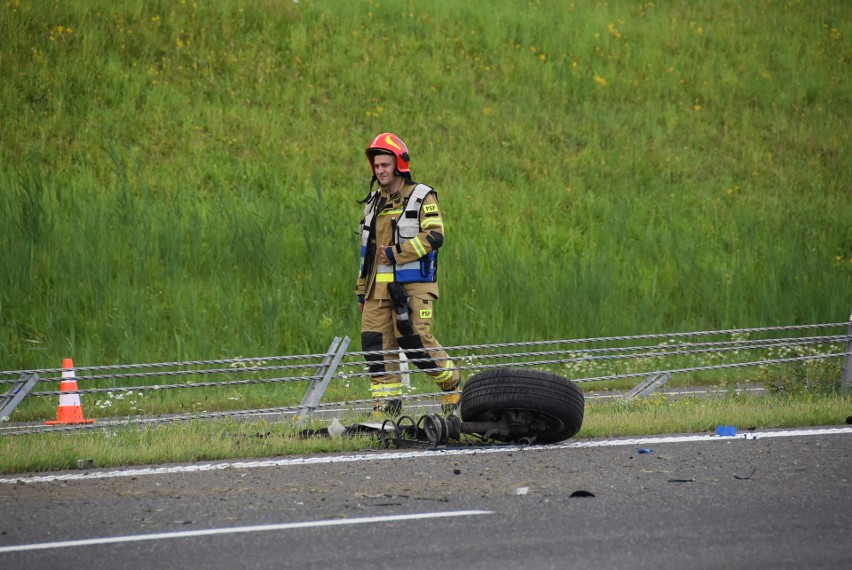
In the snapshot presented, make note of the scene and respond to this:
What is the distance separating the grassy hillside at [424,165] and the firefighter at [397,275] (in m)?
5.11

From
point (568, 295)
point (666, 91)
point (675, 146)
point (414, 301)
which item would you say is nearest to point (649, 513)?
point (414, 301)

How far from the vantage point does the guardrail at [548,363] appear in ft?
31.1

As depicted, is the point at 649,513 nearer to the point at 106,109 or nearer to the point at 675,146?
the point at 106,109

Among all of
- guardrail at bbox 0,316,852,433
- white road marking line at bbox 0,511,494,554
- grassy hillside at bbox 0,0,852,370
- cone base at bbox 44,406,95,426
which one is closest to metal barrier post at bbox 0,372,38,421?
guardrail at bbox 0,316,852,433

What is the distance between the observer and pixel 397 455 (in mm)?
7652

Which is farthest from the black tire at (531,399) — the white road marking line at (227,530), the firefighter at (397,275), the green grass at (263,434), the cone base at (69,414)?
the cone base at (69,414)

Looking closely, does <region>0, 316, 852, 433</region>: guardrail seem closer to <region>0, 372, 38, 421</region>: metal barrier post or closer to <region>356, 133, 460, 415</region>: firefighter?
<region>0, 372, 38, 421</region>: metal barrier post

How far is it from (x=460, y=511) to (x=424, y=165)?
14855 millimetres

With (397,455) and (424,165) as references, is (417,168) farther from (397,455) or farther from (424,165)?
(397,455)

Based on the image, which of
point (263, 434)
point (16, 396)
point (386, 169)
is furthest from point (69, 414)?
point (386, 169)

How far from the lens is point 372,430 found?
8.45 meters

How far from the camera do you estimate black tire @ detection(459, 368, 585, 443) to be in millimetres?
7730

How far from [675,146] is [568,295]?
7.57 m

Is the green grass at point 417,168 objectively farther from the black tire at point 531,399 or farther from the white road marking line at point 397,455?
the black tire at point 531,399
